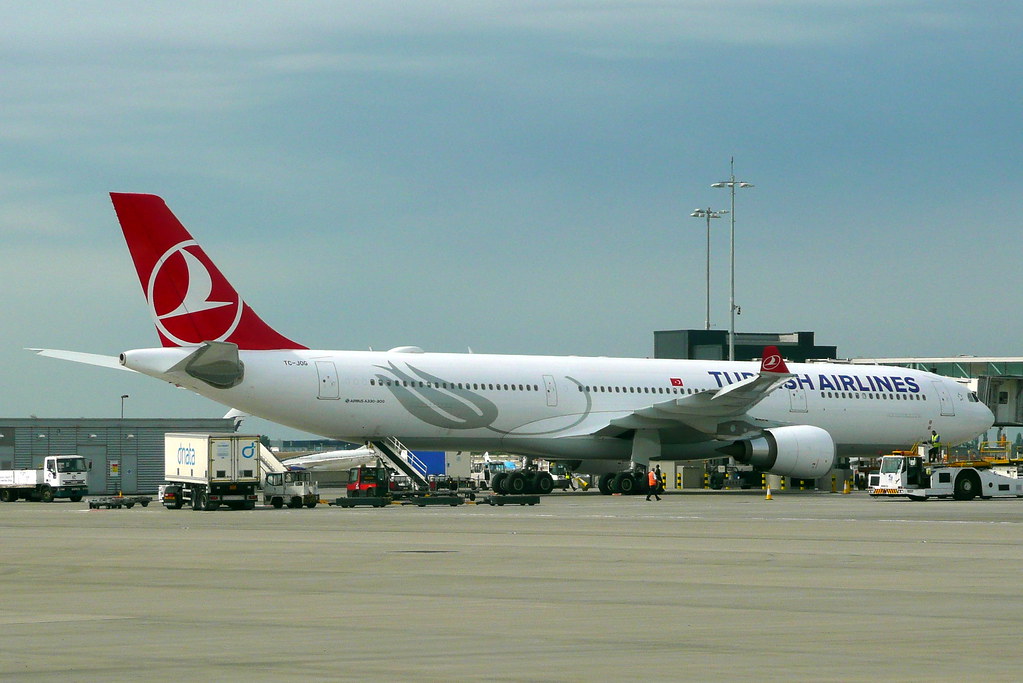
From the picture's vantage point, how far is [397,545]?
21.7 metres

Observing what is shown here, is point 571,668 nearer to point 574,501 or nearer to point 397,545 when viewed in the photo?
point 397,545

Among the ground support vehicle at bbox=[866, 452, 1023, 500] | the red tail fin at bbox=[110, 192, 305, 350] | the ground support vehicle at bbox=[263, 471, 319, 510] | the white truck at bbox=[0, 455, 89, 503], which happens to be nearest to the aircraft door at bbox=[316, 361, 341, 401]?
the red tail fin at bbox=[110, 192, 305, 350]

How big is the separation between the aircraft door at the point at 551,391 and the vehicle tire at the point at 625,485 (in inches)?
145

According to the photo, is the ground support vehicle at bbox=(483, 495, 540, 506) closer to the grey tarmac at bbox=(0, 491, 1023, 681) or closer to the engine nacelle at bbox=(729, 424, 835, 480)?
the engine nacelle at bbox=(729, 424, 835, 480)

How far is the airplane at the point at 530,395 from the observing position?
41.0 meters

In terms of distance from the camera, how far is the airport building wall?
76.7m

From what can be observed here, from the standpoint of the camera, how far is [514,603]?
13.4 m

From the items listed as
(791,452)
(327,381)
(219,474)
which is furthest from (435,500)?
(791,452)

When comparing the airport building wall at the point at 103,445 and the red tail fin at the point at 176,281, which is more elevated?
the red tail fin at the point at 176,281

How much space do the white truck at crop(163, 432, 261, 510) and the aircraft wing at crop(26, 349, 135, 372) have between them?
146 inches

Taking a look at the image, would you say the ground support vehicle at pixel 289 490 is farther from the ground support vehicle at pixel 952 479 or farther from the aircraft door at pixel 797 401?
the aircraft door at pixel 797 401

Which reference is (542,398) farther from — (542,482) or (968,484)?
(968,484)

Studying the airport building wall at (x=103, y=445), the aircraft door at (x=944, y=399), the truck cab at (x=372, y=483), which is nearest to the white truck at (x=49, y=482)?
the airport building wall at (x=103, y=445)

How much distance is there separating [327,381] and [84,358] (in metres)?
7.11
